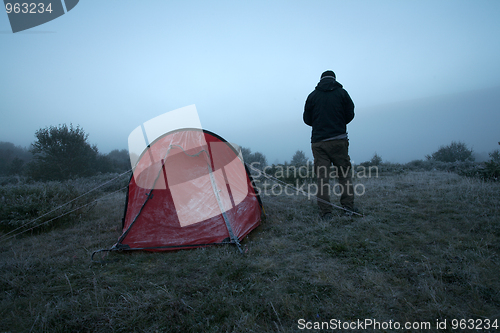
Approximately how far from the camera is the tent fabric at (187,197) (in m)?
3.29

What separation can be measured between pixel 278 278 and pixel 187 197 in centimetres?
186

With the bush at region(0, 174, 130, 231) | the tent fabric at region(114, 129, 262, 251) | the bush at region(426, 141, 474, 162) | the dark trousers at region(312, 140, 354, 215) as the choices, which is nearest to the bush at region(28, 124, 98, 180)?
the bush at region(0, 174, 130, 231)

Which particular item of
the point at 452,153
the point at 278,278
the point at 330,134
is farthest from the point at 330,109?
the point at 452,153

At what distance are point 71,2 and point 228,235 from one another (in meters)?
7.00

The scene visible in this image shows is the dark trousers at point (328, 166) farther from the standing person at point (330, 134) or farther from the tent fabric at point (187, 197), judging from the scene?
the tent fabric at point (187, 197)

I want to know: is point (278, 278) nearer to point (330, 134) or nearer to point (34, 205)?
point (330, 134)

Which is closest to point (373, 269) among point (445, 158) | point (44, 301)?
point (44, 301)

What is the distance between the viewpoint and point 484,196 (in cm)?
395

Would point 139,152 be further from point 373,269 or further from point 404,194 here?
point 404,194

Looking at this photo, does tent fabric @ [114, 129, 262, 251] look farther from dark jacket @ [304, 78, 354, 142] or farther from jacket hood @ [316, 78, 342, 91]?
jacket hood @ [316, 78, 342, 91]

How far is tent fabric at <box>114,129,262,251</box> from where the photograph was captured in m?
3.29

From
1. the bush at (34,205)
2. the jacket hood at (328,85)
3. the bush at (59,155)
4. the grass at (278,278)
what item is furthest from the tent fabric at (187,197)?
the bush at (59,155)

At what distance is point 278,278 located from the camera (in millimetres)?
2242

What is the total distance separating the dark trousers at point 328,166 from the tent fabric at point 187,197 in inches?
44.7
